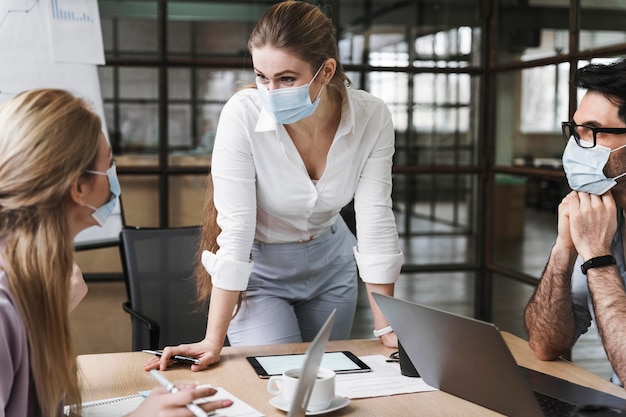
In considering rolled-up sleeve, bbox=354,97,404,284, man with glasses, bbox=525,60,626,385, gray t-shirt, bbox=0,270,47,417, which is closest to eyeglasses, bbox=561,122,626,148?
man with glasses, bbox=525,60,626,385

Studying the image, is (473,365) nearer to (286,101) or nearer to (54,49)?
Answer: (286,101)

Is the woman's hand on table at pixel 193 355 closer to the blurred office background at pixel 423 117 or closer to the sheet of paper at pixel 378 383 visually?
the sheet of paper at pixel 378 383

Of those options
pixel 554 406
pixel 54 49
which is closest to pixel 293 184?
pixel 554 406

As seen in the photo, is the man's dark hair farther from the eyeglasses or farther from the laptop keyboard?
the laptop keyboard

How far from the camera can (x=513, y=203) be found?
368 centimetres

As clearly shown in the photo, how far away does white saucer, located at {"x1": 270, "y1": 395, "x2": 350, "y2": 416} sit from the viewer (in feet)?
4.73

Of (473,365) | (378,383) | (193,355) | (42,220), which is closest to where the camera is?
(42,220)

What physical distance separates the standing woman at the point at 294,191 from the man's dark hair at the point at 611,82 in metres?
0.55

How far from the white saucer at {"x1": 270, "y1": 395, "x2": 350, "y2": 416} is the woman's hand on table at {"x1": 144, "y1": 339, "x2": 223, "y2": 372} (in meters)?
0.29

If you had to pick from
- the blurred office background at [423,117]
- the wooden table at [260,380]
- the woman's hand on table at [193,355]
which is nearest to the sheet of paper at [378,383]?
the wooden table at [260,380]

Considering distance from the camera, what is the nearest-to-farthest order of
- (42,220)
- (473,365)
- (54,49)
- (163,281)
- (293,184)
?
(42,220)
(473,365)
(293,184)
(163,281)
(54,49)

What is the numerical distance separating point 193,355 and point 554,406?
0.78 metres

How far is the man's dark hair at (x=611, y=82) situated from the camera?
1.91 m

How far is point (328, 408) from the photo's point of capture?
57.4 inches
